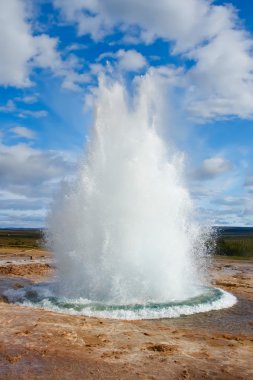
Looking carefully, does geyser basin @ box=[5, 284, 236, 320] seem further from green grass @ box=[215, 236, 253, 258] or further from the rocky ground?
green grass @ box=[215, 236, 253, 258]

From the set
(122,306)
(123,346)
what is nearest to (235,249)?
(122,306)

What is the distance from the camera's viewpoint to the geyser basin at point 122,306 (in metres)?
18.7

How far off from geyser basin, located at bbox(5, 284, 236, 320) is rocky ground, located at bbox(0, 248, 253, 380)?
2.60 ft

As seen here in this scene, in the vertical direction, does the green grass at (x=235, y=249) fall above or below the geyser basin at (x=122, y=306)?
above

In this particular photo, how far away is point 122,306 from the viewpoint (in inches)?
771

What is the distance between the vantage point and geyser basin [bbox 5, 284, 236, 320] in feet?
61.3

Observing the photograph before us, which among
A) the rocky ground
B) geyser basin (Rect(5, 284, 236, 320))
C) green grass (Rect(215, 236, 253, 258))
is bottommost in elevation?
the rocky ground

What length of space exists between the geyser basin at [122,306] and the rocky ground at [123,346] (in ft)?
2.60

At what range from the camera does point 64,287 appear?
22.3m

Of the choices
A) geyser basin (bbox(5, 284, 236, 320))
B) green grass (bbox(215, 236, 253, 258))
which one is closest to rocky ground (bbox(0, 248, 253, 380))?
geyser basin (bbox(5, 284, 236, 320))

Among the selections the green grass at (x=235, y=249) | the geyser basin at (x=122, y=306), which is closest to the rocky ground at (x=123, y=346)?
Answer: the geyser basin at (x=122, y=306)

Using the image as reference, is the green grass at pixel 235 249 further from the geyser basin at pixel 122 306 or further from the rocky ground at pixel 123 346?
the rocky ground at pixel 123 346

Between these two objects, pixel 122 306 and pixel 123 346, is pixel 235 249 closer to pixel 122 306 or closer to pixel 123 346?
pixel 122 306

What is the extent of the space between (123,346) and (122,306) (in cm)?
563
